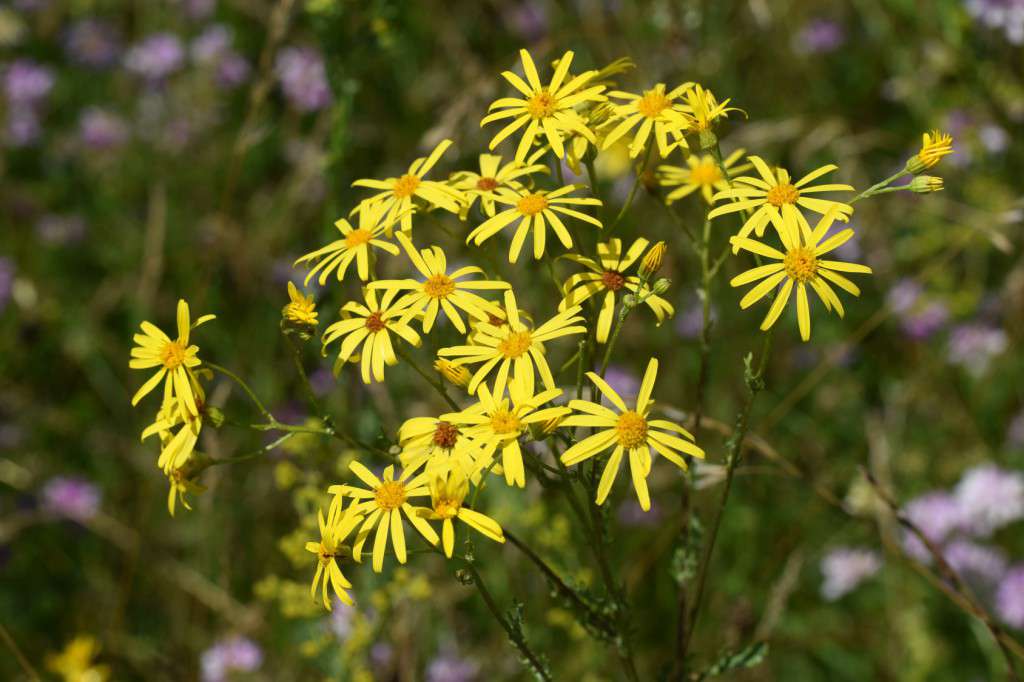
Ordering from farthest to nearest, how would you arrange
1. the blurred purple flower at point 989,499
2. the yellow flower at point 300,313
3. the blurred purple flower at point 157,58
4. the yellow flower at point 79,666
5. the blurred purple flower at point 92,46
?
1. the blurred purple flower at point 92,46
2. the blurred purple flower at point 157,58
3. the blurred purple flower at point 989,499
4. the yellow flower at point 79,666
5. the yellow flower at point 300,313

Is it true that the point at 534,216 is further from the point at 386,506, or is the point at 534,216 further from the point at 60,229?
the point at 60,229

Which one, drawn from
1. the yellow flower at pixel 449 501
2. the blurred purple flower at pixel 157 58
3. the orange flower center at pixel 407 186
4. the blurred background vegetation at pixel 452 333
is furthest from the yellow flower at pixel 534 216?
the blurred purple flower at pixel 157 58

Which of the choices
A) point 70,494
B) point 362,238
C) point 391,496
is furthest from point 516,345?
point 70,494

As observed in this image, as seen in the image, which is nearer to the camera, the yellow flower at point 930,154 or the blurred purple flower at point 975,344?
the yellow flower at point 930,154

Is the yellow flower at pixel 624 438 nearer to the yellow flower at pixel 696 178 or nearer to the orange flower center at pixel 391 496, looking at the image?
the orange flower center at pixel 391 496

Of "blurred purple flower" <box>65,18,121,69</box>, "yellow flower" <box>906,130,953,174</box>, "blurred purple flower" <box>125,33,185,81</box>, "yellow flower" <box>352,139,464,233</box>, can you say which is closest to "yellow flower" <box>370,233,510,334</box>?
"yellow flower" <box>352,139,464,233</box>

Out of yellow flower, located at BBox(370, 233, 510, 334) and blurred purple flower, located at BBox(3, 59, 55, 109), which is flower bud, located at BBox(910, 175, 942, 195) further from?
blurred purple flower, located at BBox(3, 59, 55, 109)
